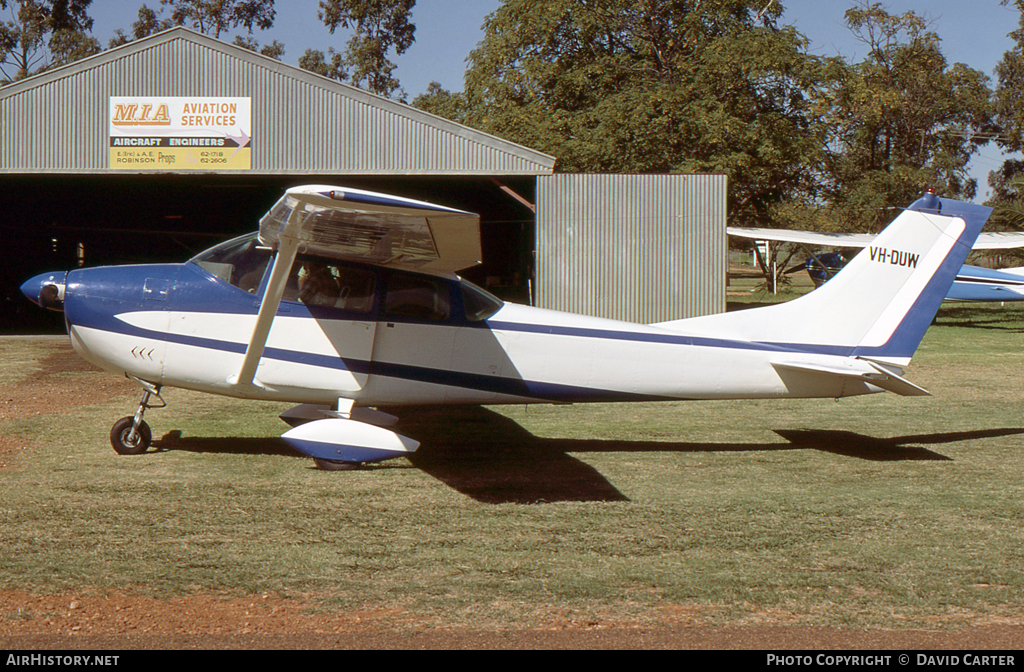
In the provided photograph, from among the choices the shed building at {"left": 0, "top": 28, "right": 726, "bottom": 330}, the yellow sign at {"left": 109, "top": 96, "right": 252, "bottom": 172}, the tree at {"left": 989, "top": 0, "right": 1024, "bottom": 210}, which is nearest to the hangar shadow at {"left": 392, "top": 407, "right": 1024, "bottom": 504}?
the shed building at {"left": 0, "top": 28, "right": 726, "bottom": 330}

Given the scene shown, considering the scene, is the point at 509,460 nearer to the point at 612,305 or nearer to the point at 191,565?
the point at 191,565

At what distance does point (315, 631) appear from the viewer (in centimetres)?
387

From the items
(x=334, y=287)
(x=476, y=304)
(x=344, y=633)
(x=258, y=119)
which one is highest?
(x=258, y=119)

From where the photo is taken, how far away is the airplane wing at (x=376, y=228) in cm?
529

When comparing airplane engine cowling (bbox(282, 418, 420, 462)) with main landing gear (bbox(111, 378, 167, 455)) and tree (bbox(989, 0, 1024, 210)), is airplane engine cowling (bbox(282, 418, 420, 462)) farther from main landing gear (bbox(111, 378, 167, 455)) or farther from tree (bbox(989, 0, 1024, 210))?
tree (bbox(989, 0, 1024, 210))

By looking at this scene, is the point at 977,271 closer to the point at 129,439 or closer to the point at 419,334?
the point at 419,334

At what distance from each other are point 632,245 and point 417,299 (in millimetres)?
11834

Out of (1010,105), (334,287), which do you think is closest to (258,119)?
(334,287)

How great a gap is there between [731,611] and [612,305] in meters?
14.3

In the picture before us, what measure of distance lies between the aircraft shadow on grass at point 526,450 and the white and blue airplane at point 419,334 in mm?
568

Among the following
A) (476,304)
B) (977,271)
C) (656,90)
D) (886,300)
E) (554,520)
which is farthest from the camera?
(656,90)

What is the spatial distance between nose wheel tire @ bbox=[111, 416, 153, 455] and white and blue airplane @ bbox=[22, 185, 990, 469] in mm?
18

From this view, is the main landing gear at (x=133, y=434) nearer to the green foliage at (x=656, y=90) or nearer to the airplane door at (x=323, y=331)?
the airplane door at (x=323, y=331)

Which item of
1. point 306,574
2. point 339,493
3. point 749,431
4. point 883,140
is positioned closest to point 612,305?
point 749,431
